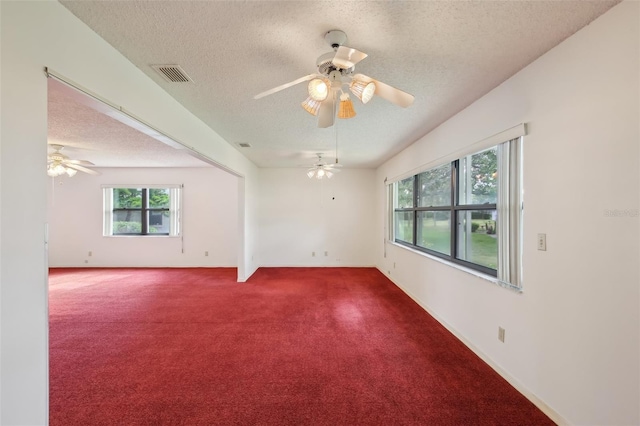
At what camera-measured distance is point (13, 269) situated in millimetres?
1091

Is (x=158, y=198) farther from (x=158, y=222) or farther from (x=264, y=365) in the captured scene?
(x=264, y=365)

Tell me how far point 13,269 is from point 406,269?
4368 mm

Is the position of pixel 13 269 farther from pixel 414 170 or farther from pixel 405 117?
pixel 414 170

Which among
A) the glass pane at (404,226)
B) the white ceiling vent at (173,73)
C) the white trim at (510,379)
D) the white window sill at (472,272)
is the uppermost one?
the white ceiling vent at (173,73)

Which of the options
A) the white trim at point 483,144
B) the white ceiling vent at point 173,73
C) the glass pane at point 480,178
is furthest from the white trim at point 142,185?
the glass pane at point 480,178

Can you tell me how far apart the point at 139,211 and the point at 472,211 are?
7.22 meters

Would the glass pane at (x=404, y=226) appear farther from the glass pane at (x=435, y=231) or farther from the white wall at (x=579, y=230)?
the white wall at (x=579, y=230)

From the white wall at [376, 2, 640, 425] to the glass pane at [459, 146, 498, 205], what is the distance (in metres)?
0.45

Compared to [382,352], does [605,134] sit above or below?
above

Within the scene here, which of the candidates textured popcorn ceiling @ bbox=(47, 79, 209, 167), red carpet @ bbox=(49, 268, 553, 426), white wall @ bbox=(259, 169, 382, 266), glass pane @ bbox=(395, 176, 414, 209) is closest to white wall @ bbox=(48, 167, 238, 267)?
textured popcorn ceiling @ bbox=(47, 79, 209, 167)

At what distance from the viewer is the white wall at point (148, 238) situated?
241 inches

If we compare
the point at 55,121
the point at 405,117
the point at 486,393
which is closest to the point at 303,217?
the point at 405,117

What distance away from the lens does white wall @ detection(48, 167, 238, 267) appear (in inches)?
241

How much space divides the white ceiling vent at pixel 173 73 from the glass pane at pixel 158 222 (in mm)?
5153
